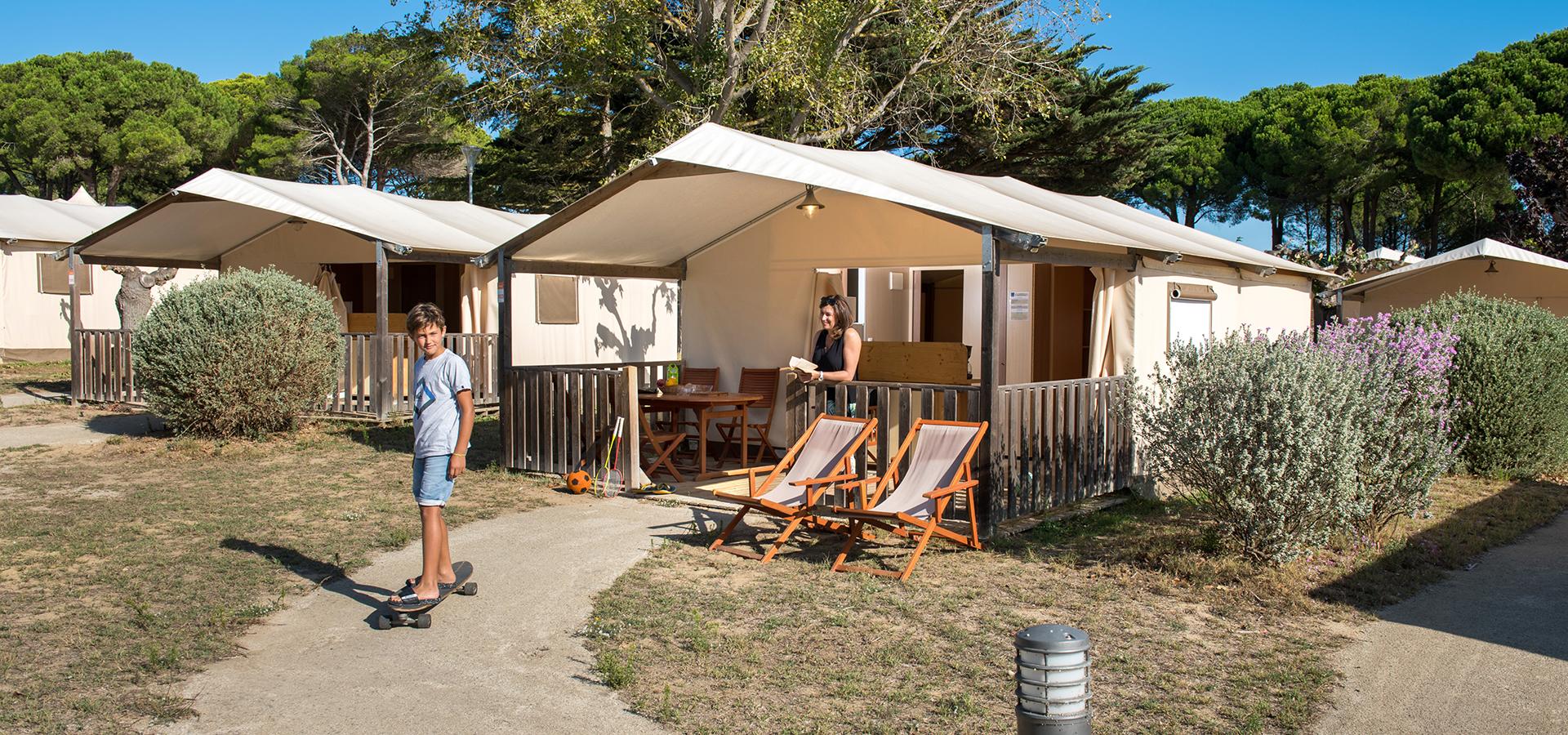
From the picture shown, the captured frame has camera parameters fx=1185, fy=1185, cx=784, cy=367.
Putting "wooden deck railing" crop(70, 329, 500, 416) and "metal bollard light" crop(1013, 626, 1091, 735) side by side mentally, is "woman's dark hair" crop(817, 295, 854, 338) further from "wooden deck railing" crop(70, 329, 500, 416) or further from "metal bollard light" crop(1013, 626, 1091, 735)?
"wooden deck railing" crop(70, 329, 500, 416)

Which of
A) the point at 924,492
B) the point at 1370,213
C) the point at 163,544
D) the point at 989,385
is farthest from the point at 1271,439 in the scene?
the point at 1370,213

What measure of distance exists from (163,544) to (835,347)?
4.30m

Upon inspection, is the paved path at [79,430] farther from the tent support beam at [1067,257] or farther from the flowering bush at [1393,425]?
the flowering bush at [1393,425]

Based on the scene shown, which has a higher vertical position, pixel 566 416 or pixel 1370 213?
pixel 1370 213

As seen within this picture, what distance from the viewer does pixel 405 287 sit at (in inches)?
742

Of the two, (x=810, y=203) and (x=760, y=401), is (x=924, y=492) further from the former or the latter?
(x=810, y=203)

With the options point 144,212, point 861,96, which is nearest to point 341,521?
point 144,212

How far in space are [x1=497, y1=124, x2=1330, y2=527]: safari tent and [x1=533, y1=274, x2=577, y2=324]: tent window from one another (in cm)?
350

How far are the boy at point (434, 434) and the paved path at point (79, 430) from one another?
757cm

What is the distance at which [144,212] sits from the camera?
13.5 metres

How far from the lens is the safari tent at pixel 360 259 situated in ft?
43.5

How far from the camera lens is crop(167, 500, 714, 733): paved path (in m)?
4.07

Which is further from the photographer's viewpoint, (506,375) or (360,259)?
(360,259)

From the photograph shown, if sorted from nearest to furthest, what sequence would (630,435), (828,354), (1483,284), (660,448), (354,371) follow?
(828,354) → (630,435) → (660,448) → (354,371) → (1483,284)
